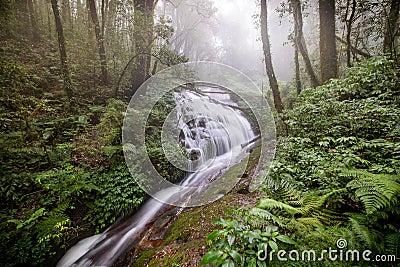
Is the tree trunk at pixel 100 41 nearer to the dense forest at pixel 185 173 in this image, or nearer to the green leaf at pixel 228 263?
the dense forest at pixel 185 173

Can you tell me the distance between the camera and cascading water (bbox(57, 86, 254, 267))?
4055mm

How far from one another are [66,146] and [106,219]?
7.76ft

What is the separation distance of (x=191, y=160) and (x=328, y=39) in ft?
21.5

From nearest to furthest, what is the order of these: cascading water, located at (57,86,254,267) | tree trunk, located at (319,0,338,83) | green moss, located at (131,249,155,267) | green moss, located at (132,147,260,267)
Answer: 1. green moss, located at (132,147,260,267)
2. green moss, located at (131,249,155,267)
3. cascading water, located at (57,86,254,267)
4. tree trunk, located at (319,0,338,83)

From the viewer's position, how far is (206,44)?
31844 mm

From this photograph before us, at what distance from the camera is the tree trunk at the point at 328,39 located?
6938 millimetres

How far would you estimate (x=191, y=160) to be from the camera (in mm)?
7219

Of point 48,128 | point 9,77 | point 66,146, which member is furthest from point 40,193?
point 9,77

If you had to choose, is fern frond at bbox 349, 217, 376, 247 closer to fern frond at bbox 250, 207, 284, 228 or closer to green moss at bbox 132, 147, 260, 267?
fern frond at bbox 250, 207, 284, 228

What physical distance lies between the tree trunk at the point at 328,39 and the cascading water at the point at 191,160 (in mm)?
4365

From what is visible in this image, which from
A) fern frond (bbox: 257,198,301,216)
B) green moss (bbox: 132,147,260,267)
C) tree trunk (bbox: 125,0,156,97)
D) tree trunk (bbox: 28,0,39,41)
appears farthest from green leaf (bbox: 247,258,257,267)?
tree trunk (bbox: 28,0,39,41)

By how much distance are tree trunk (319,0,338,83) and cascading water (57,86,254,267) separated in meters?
4.37

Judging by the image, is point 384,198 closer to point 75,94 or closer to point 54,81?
point 75,94

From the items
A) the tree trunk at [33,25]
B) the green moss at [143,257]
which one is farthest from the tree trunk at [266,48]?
the tree trunk at [33,25]
